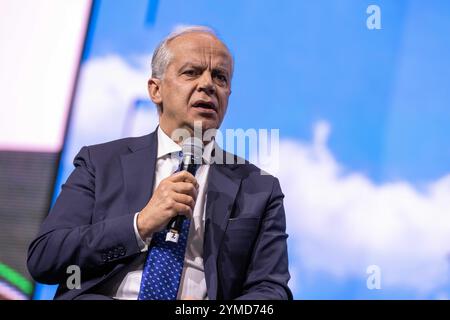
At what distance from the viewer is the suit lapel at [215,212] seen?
5.73 ft

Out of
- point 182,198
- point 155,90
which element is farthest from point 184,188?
point 155,90

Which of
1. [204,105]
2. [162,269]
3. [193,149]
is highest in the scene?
[204,105]

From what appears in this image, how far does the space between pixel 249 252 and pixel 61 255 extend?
57cm

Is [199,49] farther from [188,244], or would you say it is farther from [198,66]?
[188,244]

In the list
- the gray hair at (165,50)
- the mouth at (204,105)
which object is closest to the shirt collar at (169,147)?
the mouth at (204,105)

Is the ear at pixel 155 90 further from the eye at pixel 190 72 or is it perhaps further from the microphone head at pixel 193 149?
the microphone head at pixel 193 149

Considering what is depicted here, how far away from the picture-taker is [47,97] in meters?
2.50

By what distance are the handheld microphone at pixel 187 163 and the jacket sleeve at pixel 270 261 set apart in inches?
11.5

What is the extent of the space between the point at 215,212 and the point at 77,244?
1.41 feet

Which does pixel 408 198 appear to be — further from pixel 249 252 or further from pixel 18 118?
pixel 18 118

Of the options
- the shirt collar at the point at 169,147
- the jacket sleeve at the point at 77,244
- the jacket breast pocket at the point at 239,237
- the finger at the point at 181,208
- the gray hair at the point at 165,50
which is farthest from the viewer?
the gray hair at the point at 165,50

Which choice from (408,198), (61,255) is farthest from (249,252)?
(408,198)

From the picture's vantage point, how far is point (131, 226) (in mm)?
1660

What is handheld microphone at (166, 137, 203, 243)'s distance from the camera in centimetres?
158
